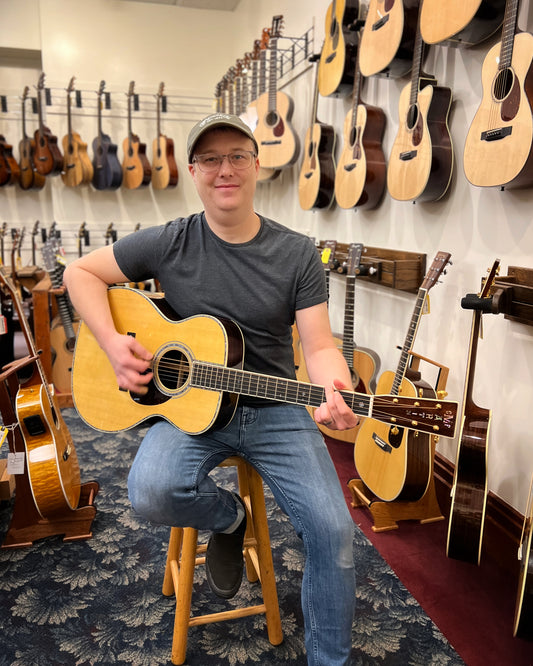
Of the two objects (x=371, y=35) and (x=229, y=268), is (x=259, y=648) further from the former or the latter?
(x=371, y=35)

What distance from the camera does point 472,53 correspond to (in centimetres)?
200

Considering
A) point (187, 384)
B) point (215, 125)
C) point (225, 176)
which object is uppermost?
point (215, 125)

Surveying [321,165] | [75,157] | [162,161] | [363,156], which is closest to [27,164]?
[75,157]

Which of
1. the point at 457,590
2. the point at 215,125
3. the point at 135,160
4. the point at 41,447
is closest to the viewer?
the point at 215,125

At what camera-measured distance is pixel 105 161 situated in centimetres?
517

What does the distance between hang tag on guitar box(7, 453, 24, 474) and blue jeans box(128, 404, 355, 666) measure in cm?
71

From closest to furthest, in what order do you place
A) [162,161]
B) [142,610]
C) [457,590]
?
[142,610], [457,590], [162,161]

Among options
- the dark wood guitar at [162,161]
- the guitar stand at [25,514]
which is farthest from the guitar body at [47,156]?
the guitar stand at [25,514]

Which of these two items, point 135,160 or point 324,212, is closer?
point 324,212

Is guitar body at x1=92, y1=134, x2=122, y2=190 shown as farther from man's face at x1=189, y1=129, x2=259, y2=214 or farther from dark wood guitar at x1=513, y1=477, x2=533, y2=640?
dark wood guitar at x1=513, y1=477, x2=533, y2=640

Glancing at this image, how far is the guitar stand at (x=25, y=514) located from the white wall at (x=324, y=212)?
5.28 ft

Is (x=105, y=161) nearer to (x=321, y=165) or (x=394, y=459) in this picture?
(x=321, y=165)

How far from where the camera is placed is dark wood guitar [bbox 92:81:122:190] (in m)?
5.16

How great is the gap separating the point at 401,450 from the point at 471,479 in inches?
14.0
